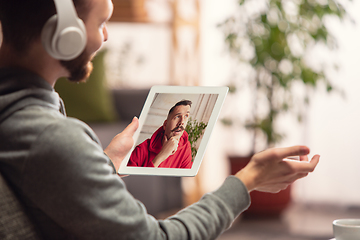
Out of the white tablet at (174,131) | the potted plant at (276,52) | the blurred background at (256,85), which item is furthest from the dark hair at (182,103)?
the potted plant at (276,52)

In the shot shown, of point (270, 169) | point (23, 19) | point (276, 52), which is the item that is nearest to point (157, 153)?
point (270, 169)

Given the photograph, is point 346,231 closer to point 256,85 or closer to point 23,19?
point 23,19

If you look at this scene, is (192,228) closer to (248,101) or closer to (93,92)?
(93,92)

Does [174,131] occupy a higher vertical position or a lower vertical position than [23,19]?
lower

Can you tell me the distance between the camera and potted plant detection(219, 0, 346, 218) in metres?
Answer: 2.49

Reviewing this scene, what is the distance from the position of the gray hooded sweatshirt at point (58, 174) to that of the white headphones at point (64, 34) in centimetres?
6

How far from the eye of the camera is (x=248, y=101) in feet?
10.2

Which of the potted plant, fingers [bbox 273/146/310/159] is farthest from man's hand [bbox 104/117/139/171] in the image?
the potted plant

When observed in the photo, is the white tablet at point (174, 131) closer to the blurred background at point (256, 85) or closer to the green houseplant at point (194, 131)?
the green houseplant at point (194, 131)

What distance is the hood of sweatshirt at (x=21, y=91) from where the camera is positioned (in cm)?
58

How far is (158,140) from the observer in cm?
84

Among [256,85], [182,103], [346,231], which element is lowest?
[346,231]

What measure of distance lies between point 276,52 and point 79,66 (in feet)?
6.74

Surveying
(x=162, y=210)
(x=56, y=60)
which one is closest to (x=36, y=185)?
(x=56, y=60)
